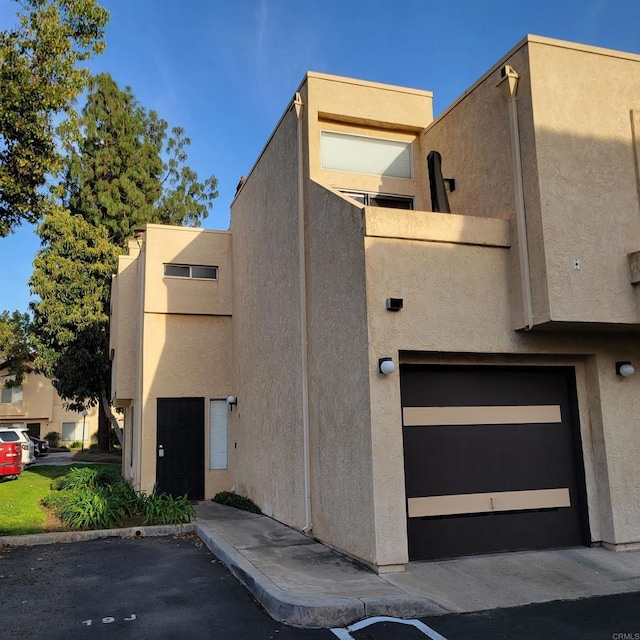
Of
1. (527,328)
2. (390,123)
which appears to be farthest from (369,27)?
(527,328)

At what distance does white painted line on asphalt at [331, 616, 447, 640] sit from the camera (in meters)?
5.02

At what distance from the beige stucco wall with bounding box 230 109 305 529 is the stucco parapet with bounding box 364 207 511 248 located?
2.69m

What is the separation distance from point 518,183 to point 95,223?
20.9 meters

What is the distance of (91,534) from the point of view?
9.39m

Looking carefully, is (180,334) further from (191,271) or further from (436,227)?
(436,227)

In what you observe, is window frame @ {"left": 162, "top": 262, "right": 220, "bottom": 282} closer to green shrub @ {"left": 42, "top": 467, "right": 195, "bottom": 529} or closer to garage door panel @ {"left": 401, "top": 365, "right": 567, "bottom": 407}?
green shrub @ {"left": 42, "top": 467, "right": 195, "bottom": 529}

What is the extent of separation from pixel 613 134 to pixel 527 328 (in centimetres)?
281

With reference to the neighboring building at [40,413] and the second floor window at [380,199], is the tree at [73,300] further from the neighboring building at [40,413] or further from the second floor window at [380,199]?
the neighboring building at [40,413]

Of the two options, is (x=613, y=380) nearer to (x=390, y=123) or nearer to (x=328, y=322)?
(x=328, y=322)

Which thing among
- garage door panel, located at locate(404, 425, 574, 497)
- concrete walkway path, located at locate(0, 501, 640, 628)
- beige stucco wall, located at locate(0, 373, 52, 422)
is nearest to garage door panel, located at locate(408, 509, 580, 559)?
concrete walkway path, located at locate(0, 501, 640, 628)

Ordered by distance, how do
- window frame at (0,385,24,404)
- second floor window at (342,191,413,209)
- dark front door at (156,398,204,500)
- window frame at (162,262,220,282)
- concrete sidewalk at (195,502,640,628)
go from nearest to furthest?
concrete sidewalk at (195,502,640,628) < second floor window at (342,191,413,209) < dark front door at (156,398,204,500) < window frame at (162,262,220,282) < window frame at (0,385,24,404)

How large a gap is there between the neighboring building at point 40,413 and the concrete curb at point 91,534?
37152 millimetres

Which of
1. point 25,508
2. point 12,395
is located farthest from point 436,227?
point 12,395

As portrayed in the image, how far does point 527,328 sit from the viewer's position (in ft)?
23.8
